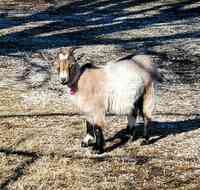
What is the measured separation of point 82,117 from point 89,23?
53.7 feet

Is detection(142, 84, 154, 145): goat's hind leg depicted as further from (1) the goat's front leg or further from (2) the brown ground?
(1) the goat's front leg

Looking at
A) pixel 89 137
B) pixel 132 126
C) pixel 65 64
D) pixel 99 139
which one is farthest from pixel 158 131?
pixel 65 64

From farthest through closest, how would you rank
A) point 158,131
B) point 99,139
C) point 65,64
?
point 158,131 < point 99,139 < point 65,64

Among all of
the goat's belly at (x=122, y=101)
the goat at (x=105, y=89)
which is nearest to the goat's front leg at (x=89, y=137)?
the goat at (x=105, y=89)

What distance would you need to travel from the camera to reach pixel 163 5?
33906 mm

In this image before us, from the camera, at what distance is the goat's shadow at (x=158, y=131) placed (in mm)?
11345

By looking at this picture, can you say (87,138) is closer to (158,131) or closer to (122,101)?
(122,101)

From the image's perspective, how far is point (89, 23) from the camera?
28766mm

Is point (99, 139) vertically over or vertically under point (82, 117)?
over

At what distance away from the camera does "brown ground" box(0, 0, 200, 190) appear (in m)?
9.67

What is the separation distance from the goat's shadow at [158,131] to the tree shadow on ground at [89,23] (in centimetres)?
1049

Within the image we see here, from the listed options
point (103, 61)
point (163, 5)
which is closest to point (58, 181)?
point (103, 61)

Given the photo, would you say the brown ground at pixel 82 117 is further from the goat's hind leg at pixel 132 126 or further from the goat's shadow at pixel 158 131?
the goat's hind leg at pixel 132 126

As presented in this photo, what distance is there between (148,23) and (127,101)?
18.2 m
